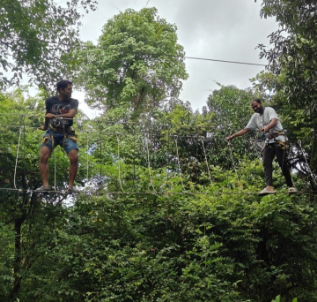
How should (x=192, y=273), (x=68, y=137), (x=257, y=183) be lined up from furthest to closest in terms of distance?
(x=257, y=183)
(x=192, y=273)
(x=68, y=137)

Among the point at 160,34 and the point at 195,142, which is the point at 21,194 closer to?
the point at 195,142

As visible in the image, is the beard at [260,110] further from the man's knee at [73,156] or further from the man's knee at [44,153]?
the man's knee at [44,153]

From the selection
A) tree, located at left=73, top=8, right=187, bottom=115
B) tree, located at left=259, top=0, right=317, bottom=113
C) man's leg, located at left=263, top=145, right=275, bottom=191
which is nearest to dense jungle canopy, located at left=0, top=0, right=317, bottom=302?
tree, located at left=259, top=0, right=317, bottom=113

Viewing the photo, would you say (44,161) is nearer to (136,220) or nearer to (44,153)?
(44,153)

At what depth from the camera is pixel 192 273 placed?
352cm

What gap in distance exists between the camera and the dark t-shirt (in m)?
3.14

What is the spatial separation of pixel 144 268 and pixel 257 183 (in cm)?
219

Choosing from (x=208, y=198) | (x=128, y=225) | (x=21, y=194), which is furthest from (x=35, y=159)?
(x=208, y=198)

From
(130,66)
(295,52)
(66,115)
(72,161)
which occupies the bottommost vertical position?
(72,161)

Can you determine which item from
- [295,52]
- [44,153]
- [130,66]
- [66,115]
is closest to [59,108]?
[66,115]

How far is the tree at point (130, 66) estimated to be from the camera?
31.5 feet

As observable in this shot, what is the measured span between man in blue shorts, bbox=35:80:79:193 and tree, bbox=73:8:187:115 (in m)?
5.97

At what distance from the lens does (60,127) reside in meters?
3.18

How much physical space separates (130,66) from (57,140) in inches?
272
